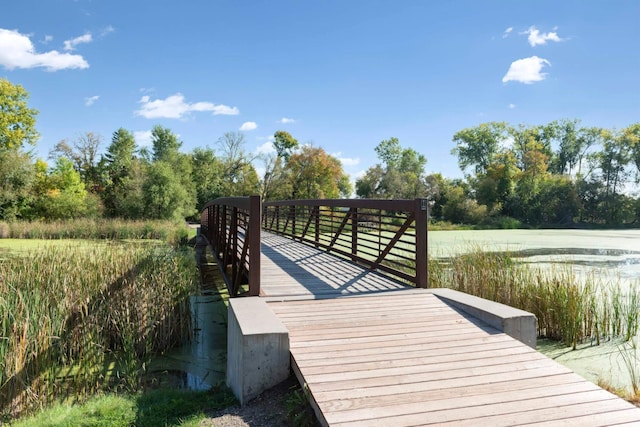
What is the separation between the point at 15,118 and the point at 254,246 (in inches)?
1146

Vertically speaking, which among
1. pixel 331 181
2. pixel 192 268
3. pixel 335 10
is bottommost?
pixel 192 268

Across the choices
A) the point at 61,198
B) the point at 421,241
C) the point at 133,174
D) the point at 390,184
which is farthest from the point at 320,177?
the point at 421,241

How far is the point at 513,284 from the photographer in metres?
5.56

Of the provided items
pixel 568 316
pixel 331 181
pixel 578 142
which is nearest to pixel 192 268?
pixel 568 316

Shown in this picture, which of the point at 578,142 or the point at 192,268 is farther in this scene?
the point at 578,142

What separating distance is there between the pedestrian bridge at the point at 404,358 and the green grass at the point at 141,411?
0.77ft

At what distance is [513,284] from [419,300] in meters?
2.12

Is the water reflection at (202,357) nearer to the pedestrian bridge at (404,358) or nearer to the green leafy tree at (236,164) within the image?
the pedestrian bridge at (404,358)

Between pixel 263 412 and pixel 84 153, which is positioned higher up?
pixel 84 153

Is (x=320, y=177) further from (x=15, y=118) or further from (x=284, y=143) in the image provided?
(x=15, y=118)

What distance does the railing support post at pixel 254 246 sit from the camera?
13.7 feet

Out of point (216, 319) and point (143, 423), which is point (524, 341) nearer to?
point (143, 423)

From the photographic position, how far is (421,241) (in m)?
4.68

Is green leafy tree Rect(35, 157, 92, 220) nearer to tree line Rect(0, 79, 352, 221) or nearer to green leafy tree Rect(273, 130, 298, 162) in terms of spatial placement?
tree line Rect(0, 79, 352, 221)
